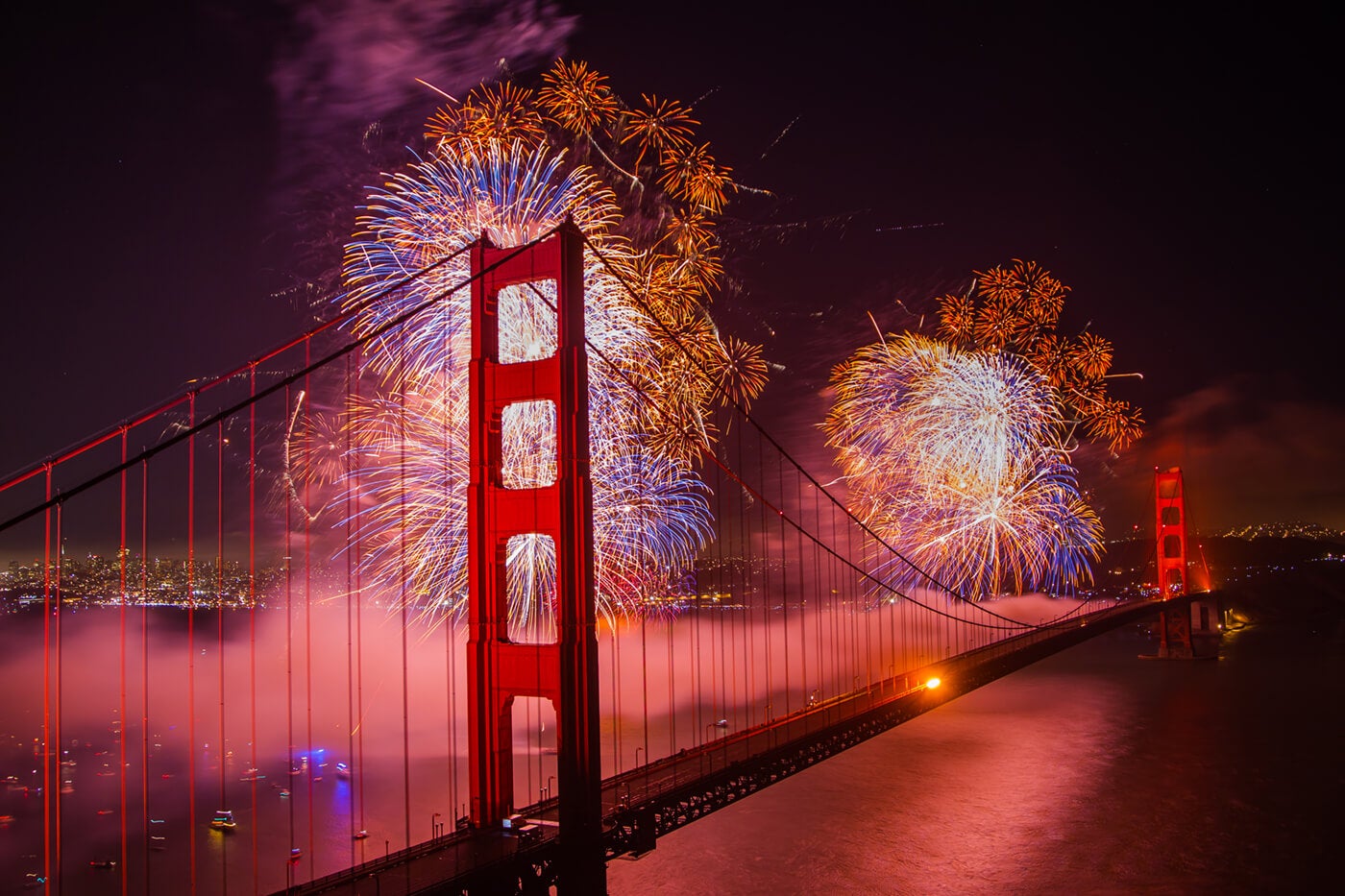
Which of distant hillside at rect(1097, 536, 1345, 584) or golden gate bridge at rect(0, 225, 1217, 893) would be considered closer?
golden gate bridge at rect(0, 225, 1217, 893)

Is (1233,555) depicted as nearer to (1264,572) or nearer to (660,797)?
(1264,572)

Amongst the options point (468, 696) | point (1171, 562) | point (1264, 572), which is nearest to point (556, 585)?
point (468, 696)

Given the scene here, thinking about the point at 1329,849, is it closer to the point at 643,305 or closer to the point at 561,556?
the point at 643,305

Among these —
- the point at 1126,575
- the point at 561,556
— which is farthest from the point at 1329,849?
the point at 1126,575

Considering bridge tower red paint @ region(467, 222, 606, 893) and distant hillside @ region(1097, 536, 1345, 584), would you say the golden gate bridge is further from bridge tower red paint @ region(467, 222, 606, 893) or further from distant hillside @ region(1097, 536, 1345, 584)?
distant hillside @ region(1097, 536, 1345, 584)

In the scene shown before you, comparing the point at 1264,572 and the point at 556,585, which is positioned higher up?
the point at 556,585

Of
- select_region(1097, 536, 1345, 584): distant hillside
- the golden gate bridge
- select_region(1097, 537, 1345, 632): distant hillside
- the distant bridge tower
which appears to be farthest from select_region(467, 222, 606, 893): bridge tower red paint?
select_region(1097, 536, 1345, 584): distant hillside

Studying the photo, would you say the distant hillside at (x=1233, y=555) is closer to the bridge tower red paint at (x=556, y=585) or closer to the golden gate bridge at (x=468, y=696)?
the golden gate bridge at (x=468, y=696)
